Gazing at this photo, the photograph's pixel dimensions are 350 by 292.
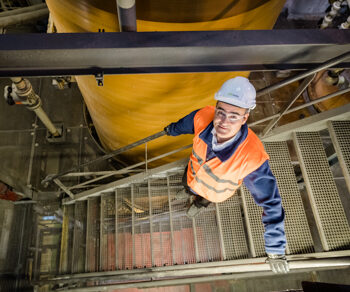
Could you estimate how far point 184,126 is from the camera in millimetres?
3137

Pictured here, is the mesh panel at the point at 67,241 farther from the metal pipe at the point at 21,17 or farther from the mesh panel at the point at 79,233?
the metal pipe at the point at 21,17

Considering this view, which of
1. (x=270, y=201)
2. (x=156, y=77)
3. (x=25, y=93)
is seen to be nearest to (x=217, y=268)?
(x=270, y=201)

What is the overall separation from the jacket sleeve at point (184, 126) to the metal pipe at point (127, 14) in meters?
1.30

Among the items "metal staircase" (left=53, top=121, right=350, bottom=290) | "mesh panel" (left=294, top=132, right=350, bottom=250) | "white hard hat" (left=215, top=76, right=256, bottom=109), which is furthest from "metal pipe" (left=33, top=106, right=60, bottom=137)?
"mesh panel" (left=294, top=132, right=350, bottom=250)

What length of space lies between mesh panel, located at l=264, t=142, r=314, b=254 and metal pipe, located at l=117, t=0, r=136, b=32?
9.31ft

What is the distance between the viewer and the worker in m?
2.28

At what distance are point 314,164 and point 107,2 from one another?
331 centimetres

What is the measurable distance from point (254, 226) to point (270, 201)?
1.44 metres

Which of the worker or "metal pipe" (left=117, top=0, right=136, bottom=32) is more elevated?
"metal pipe" (left=117, top=0, right=136, bottom=32)

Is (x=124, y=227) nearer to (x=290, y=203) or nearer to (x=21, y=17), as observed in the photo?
(x=290, y=203)

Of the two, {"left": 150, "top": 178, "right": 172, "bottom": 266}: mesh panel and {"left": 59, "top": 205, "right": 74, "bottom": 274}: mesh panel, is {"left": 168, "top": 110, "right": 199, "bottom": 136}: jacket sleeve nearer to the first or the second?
{"left": 150, "top": 178, "right": 172, "bottom": 266}: mesh panel

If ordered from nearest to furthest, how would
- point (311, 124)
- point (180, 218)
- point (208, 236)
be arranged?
point (311, 124)
point (208, 236)
point (180, 218)

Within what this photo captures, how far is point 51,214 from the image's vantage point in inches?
211

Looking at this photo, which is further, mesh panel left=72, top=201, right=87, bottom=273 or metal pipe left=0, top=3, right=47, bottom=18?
metal pipe left=0, top=3, right=47, bottom=18
